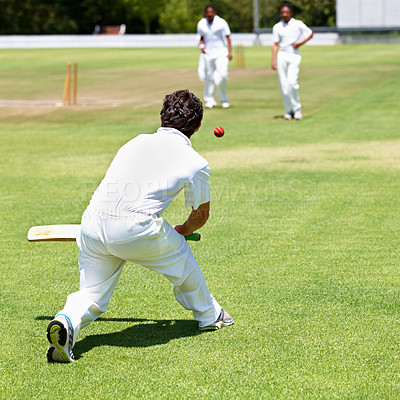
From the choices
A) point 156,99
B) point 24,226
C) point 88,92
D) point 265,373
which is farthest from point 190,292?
point 88,92

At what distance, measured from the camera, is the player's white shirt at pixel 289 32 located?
18.0 metres

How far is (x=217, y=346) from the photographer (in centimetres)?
540

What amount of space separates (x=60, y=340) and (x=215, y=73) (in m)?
16.2

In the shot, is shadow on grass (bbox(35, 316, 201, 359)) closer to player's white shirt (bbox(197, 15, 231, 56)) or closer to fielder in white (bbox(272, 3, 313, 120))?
fielder in white (bbox(272, 3, 313, 120))

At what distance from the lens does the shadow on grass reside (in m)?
5.49

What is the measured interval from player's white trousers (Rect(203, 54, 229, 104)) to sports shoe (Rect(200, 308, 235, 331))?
15159 mm

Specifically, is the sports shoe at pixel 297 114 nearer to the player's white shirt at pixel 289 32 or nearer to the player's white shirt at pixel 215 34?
the player's white shirt at pixel 289 32

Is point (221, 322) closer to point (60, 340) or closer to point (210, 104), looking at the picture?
point (60, 340)

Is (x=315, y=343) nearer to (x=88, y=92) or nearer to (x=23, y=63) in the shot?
(x=88, y=92)

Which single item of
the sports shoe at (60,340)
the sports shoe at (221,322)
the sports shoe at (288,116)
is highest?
the sports shoe at (60,340)

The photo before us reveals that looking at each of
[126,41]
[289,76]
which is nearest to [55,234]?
[289,76]

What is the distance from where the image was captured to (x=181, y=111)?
207 inches

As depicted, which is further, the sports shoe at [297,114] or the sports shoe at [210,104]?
the sports shoe at [210,104]

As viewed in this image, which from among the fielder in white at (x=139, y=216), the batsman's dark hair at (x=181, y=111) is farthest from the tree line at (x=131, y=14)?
the fielder in white at (x=139, y=216)
